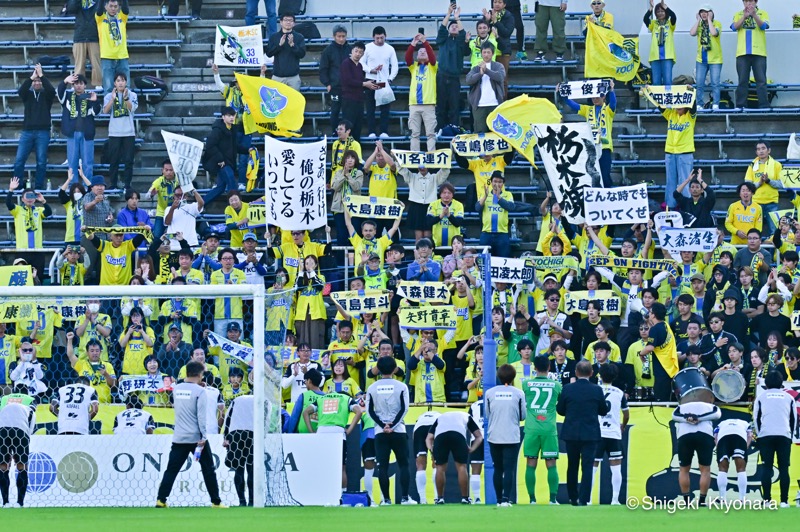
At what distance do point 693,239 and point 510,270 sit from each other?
8.92 feet

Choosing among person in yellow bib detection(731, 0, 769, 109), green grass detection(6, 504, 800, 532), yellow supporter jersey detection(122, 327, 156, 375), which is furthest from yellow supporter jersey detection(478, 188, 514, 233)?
green grass detection(6, 504, 800, 532)

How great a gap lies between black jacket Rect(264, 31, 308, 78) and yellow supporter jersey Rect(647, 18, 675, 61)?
5.80 metres

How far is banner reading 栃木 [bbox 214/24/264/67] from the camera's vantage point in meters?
25.4

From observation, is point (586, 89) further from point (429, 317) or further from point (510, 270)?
Answer: point (429, 317)

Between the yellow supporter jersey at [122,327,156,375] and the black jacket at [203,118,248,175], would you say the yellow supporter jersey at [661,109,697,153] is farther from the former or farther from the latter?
the yellow supporter jersey at [122,327,156,375]

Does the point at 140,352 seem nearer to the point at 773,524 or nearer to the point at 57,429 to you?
the point at 57,429

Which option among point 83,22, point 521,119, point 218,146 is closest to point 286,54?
point 218,146

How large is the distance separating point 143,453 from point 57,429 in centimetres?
193

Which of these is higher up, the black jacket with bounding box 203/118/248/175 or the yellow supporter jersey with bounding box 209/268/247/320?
the black jacket with bounding box 203/118/248/175

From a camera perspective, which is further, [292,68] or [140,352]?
[292,68]

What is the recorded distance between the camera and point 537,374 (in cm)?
1903

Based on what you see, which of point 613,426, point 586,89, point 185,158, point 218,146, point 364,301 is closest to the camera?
point 613,426

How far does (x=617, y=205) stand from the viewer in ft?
73.8

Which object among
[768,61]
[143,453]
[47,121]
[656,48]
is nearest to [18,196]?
[47,121]
